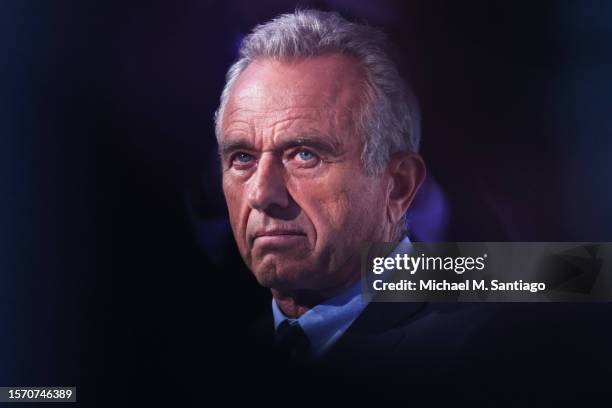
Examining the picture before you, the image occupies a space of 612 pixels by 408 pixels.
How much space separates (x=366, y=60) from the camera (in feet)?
7.86

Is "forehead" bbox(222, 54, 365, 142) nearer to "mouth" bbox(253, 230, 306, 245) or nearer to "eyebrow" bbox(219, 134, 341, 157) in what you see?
"eyebrow" bbox(219, 134, 341, 157)

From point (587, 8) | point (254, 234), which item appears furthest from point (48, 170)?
point (587, 8)

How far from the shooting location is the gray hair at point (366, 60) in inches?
93.0

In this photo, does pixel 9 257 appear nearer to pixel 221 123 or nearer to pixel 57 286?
pixel 57 286

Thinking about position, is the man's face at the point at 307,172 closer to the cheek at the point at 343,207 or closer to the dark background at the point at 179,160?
the cheek at the point at 343,207

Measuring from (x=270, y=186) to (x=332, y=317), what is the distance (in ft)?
1.65

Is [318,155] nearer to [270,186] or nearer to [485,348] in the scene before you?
[270,186]

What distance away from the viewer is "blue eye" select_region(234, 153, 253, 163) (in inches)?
95.1

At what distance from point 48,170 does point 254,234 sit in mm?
793

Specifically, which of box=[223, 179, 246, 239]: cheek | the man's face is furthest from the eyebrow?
box=[223, 179, 246, 239]: cheek

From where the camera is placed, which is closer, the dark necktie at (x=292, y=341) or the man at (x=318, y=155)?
the man at (x=318, y=155)

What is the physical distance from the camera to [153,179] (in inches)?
100

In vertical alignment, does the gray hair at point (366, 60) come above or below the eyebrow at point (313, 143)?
above

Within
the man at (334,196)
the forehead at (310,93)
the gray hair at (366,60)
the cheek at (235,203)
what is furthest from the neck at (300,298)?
the forehead at (310,93)
